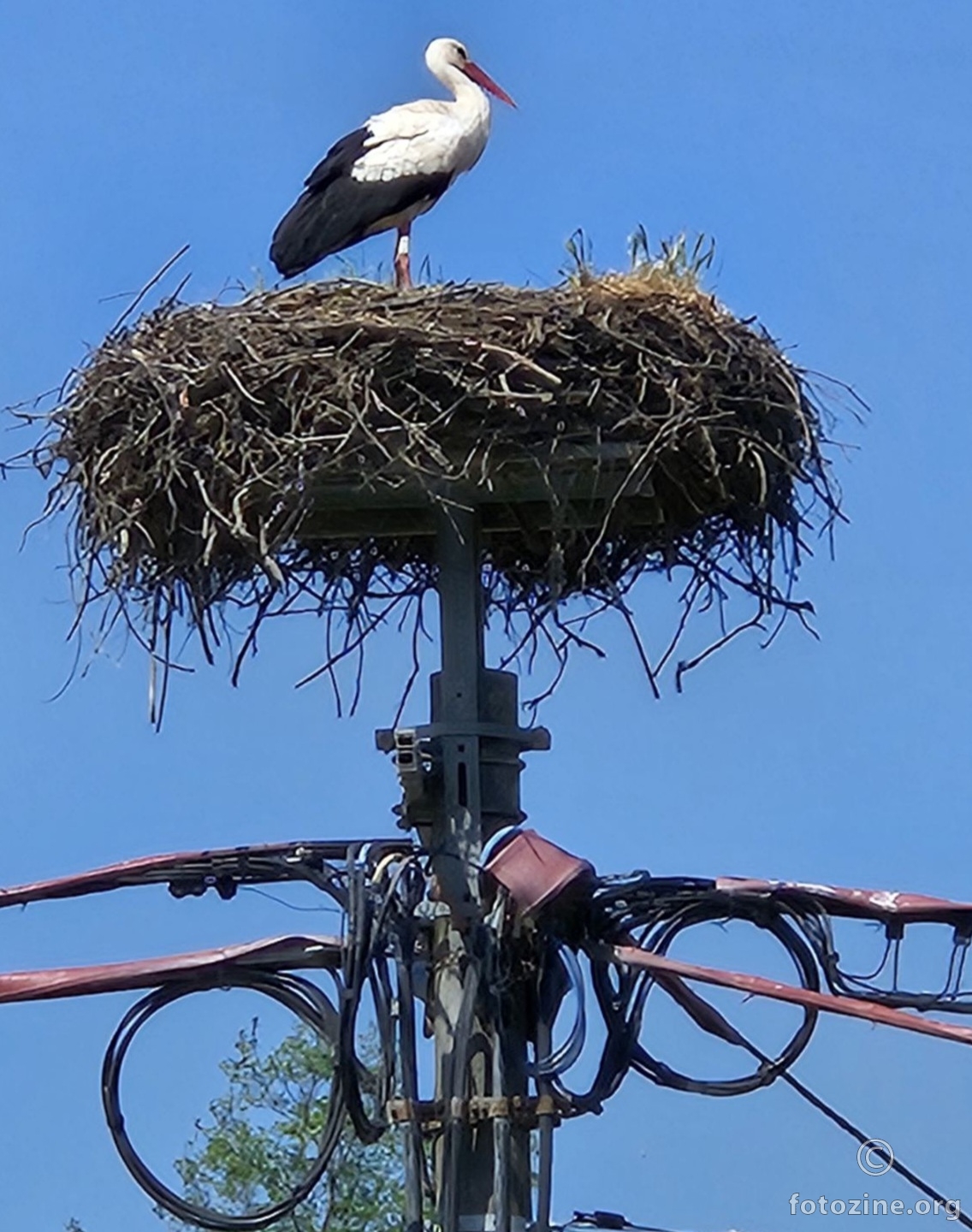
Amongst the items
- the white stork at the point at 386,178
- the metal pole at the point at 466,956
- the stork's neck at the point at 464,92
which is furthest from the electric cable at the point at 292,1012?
the stork's neck at the point at 464,92

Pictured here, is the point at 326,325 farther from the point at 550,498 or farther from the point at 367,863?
the point at 367,863

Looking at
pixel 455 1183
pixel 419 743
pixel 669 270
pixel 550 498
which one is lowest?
pixel 455 1183

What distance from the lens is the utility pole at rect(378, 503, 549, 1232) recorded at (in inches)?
250

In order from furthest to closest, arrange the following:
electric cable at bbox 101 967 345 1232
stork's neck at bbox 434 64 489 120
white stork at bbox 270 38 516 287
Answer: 1. stork's neck at bbox 434 64 489 120
2. white stork at bbox 270 38 516 287
3. electric cable at bbox 101 967 345 1232

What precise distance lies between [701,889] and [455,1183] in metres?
0.85

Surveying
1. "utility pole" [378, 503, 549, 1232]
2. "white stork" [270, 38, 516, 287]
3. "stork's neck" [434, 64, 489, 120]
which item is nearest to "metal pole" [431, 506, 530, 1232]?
"utility pole" [378, 503, 549, 1232]

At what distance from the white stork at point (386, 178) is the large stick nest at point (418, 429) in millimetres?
1477

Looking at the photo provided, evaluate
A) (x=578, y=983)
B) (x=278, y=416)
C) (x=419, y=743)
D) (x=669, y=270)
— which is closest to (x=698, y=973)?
(x=578, y=983)

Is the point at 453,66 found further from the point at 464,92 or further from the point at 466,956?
the point at 466,956

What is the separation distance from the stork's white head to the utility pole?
312 centimetres

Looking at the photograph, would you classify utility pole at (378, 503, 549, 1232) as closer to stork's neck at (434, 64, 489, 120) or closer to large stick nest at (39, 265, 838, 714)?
large stick nest at (39, 265, 838, 714)

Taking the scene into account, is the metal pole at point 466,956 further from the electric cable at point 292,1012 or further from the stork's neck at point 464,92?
Answer: the stork's neck at point 464,92

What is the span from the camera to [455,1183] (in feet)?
20.6

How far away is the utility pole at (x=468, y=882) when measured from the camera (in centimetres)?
636
